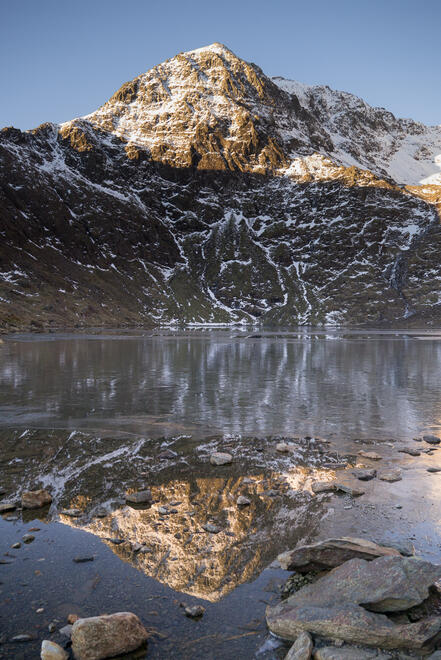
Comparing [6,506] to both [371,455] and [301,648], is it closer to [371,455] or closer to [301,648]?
[301,648]

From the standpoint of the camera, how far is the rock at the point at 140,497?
10477 mm

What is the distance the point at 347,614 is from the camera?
5.98m

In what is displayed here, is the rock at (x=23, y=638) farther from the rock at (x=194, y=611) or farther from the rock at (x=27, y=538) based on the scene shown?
the rock at (x=27, y=538)

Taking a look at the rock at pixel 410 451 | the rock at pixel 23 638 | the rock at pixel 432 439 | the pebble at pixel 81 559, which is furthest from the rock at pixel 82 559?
the rock at pixel 432 439

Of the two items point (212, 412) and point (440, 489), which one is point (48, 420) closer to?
point (212, 412)

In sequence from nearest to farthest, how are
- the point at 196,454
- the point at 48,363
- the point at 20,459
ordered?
the point at 20,459 → the point at 196,454 → the point at 48,363

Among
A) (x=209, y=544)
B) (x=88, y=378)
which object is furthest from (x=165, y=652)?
(x=88, y=378)

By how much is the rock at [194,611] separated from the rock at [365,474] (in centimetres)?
703

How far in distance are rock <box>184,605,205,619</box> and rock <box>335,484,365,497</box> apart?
5.74 m

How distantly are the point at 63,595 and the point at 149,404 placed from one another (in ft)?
53.7

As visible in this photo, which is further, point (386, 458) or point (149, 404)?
point (149, 404)

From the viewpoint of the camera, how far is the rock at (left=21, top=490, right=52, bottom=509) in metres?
10.1

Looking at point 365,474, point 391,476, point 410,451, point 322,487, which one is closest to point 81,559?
point 322,487

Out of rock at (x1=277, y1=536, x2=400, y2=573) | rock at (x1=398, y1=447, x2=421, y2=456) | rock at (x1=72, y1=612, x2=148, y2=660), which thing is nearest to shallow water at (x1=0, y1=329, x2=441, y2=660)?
rock at (x1=398, y1=447, x2=421, y2=456)
